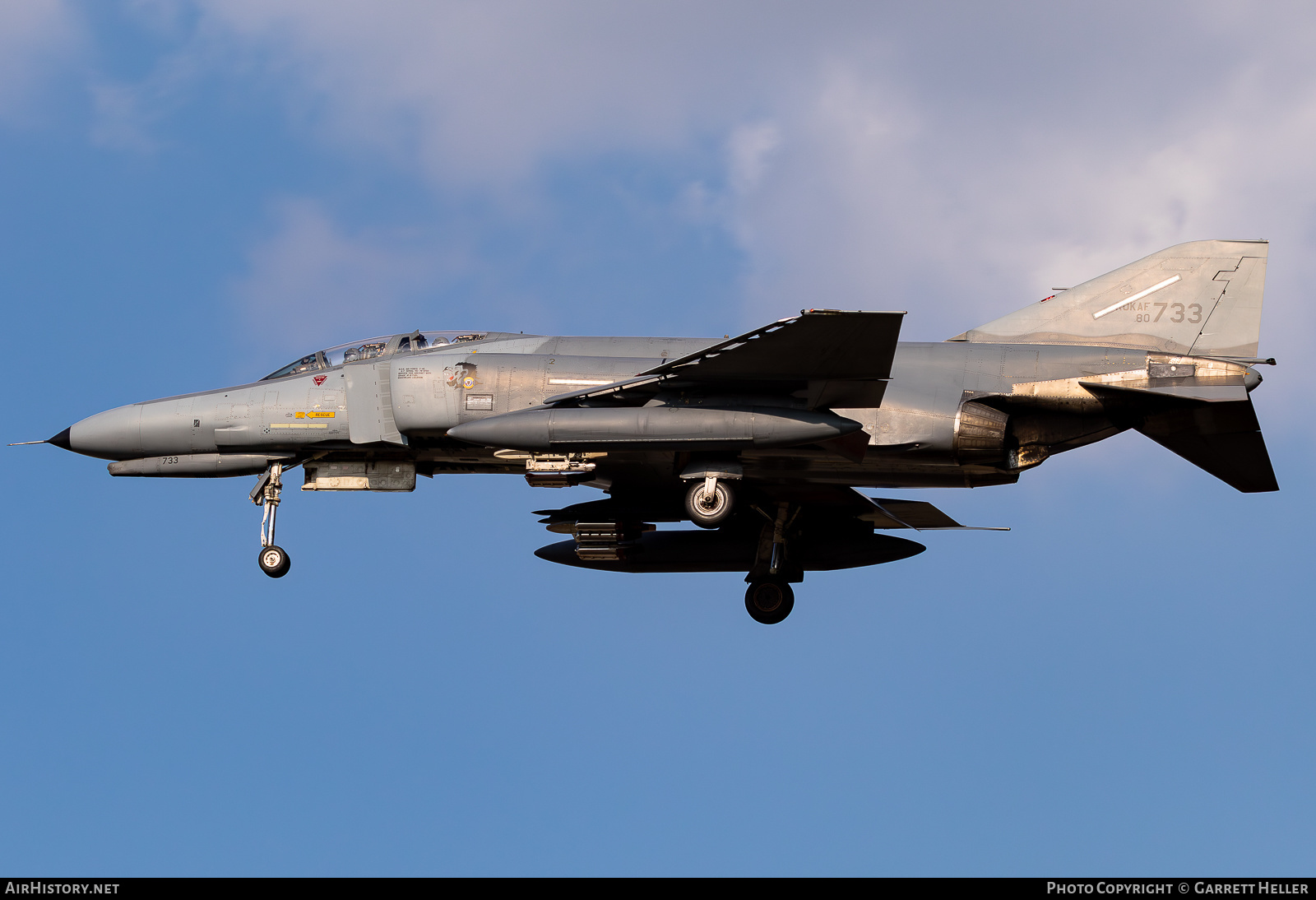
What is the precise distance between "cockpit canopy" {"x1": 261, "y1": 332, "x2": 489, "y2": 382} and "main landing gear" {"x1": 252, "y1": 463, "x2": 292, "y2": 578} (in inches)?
54.9

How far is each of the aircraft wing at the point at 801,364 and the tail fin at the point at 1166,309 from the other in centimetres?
309

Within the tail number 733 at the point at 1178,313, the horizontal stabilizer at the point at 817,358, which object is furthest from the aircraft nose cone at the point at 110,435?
the tail number 733 at the point at 1178,313

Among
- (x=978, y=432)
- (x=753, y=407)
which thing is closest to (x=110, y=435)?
(x=753, y=407)

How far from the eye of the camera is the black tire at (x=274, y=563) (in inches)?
830

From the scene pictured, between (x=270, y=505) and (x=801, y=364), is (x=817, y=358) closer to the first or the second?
(x=801, y=364)

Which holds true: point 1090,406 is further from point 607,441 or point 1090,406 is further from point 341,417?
point 341,417

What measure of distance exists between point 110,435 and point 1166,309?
14736 millimetres

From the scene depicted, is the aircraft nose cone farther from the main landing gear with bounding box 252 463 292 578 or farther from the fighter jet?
the main landing gear with bounding box 252 463 292 578

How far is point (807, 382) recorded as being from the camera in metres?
18.8

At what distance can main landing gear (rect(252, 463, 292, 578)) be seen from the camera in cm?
2119

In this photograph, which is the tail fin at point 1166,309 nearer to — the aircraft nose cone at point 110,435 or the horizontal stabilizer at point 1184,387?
the horizontal stabilizer at point 1184,387
